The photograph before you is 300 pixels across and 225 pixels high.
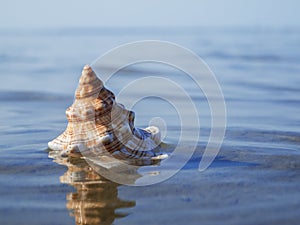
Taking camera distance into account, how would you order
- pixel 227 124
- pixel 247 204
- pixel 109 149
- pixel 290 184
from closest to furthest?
pixel 247 204
pixel 290 184
pixel 109 149
pixel 227 124

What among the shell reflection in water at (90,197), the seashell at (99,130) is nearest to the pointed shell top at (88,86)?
the seashell at (99,130)

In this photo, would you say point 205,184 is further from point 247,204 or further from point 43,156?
point 43,156

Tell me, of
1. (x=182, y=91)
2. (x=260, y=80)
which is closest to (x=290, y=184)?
(x=182, y=91)

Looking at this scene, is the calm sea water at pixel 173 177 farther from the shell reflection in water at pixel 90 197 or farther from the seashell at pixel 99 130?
the seashell at pixel 99 130

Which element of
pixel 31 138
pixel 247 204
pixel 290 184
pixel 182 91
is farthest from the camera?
pixel 182 91

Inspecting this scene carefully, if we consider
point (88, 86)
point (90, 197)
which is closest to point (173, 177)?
point (90, 197)

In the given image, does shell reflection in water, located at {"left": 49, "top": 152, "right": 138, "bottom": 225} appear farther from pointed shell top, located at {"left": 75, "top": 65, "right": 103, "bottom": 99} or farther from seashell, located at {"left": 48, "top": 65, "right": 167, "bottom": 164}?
pointed shell top, located at {"left": 75, "top": 65, "right": 103, "bottom": 99}
